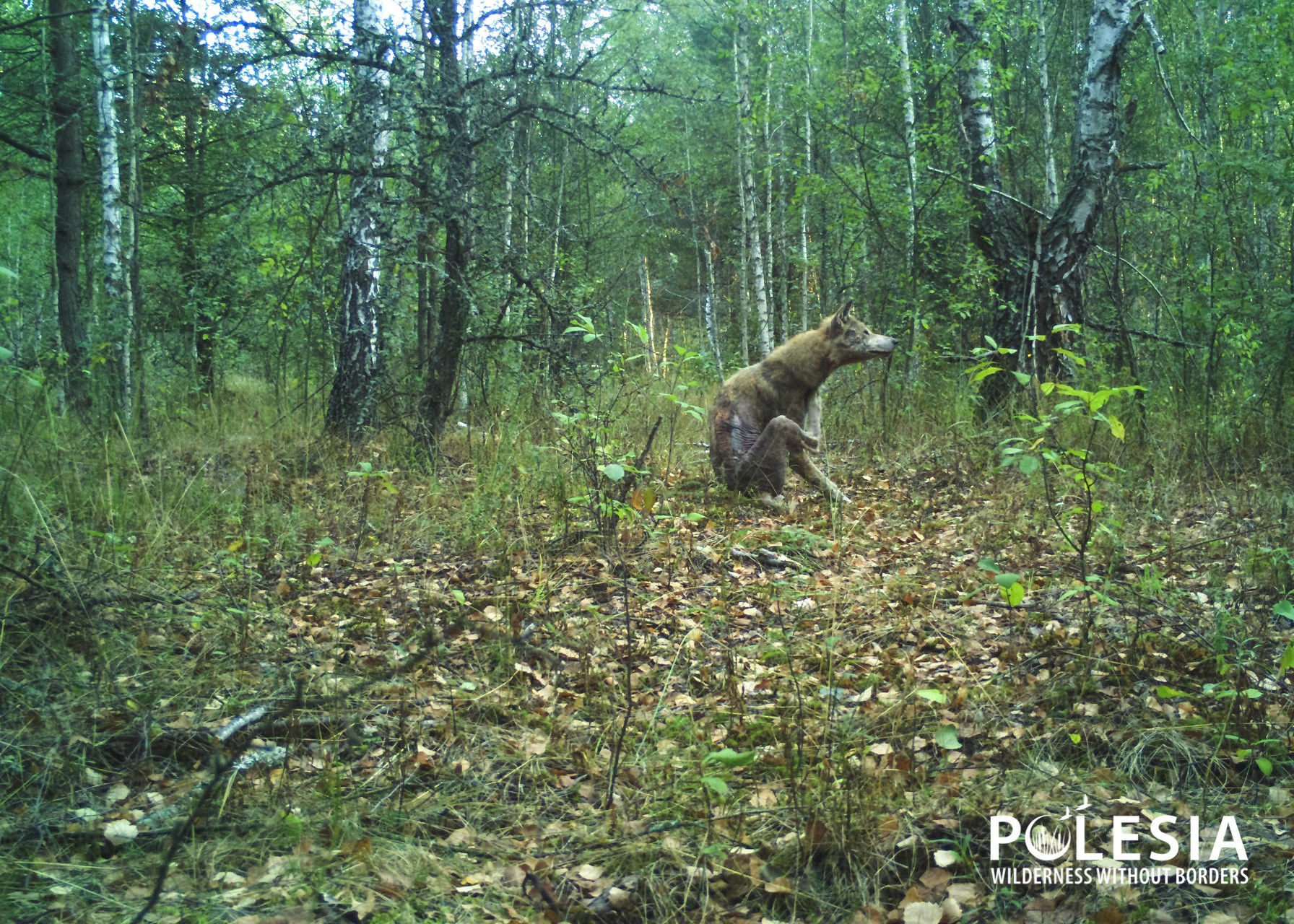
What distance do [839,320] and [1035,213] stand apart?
323 centimetres

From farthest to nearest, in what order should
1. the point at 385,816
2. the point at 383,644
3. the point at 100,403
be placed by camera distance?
the point at 100,403 → the point at 383,644 → the point at 385,816

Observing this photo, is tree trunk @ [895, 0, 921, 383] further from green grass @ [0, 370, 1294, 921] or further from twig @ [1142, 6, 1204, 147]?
green grass @ [0, 370, 1294, 921]

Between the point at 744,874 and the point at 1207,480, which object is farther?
the point at 1207,480

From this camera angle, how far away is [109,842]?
9.18 feet

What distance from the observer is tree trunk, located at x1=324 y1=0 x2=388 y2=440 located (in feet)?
25.9

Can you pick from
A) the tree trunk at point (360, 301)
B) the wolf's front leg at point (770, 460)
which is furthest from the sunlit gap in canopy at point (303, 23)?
the wolf's front leg at point (770, 460)

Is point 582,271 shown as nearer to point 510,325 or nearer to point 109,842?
point 510,325

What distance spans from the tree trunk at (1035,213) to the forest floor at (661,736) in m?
4.35

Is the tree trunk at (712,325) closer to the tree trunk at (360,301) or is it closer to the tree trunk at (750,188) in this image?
the tree trunk at (750,188)

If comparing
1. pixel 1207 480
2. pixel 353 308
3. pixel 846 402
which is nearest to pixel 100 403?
pixel 353 308

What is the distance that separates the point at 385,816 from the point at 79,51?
481 inches

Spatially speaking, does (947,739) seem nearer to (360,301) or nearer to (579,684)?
(579,684)

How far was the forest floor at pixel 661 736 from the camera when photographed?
2621mm

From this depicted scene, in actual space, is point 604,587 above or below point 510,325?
below
